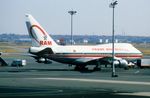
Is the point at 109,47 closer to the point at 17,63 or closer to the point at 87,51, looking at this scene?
the point at 87,51

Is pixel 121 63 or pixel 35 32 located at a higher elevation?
pixel 35 32

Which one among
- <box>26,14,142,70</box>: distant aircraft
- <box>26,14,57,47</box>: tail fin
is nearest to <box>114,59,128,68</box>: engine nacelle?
<box>26,14,142,70</box>: distant aircraft

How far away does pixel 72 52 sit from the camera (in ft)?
242

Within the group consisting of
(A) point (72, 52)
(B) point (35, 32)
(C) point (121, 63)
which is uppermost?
(B) point (35, 32)

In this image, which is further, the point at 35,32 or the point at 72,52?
the point at 72,52

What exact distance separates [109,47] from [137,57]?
6.21 meters

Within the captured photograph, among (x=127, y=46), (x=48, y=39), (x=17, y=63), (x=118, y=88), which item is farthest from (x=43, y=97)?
(x=17, y=63)

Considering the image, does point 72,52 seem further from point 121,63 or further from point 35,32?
point 121,63

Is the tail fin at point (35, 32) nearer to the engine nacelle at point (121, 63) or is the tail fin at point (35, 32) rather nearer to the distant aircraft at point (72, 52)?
the distant aircraft at point (72, 52)

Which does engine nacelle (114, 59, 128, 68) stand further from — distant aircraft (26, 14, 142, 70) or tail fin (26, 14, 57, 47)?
tail fin (26, 14, 57, 47)

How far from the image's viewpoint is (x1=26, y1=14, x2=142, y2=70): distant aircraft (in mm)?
71438

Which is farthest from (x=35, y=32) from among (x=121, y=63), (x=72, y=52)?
(x=121, y=63)

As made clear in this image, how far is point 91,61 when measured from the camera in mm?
73938

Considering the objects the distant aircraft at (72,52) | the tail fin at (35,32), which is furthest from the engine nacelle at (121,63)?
the tail fin at (35,32)
